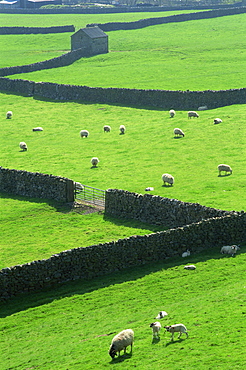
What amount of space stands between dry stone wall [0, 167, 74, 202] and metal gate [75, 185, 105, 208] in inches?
26.7

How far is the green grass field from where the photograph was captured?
23.1 meters

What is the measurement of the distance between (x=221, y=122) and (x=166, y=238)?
98.4 feet

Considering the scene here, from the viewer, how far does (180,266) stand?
30844mm

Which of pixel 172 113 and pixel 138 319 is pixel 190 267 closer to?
pixel 138 319

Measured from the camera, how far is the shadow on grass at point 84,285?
93.6 feet

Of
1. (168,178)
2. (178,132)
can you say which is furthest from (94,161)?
(178,132)

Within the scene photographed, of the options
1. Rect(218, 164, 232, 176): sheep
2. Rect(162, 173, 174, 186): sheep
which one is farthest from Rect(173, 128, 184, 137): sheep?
Rect(162, 173, 174, 186): sheep

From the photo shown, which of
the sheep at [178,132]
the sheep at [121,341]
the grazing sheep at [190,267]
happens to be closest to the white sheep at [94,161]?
the sheep at [178,132]

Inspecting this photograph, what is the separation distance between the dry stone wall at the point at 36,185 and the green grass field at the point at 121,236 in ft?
2.53

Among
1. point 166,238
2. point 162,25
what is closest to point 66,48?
point 162,25

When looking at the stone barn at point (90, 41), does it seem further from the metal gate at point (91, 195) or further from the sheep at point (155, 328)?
the sheep at point (155, 328)

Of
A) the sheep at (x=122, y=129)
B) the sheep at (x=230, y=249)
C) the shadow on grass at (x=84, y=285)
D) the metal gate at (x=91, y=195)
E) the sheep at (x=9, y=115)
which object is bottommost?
the sheep at (x=9, y=115)

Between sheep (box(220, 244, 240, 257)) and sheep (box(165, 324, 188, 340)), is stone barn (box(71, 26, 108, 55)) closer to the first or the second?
sheep (box(220, 244, 240, 257))

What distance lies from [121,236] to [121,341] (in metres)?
13.8
